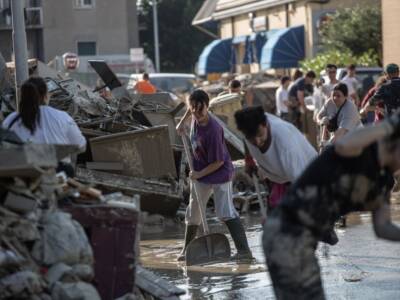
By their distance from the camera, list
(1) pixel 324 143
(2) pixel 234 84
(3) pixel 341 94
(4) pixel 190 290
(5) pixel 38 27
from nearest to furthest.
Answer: (4) pixel 190 290 < (3) pixel 341 94 < (1) pixel 324 143 < (2) pixel 234 84 < (5) pixel 38 27

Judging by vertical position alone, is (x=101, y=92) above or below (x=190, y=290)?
above

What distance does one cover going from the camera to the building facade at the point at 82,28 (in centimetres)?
5975

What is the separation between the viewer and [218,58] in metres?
51.8

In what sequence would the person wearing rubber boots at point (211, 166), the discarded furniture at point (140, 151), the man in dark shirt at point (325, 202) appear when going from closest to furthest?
the man in dark shirt at point (325, 202), the person wearing rubber boots at point (211, 166), the discarded furniture at point (140, 151)

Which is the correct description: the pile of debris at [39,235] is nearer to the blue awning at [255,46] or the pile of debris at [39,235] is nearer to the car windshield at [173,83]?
the car windshield at [173,83]

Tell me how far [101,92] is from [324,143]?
4.06 m

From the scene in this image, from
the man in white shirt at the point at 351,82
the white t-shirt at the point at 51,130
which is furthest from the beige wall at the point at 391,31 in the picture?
Result: the white t-shirt at the point at 51,130

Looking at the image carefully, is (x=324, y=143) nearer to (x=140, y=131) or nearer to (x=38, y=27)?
(x=140, y=131)

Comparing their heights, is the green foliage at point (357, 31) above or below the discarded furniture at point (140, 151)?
above

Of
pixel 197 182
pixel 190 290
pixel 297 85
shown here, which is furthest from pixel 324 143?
pixel 297 85

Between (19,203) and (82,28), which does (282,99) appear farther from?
(82,28)

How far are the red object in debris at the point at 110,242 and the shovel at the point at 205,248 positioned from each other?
10.6 ft

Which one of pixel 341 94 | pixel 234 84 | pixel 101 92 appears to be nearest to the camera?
pixel 341 94

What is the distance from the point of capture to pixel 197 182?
35.6ft
